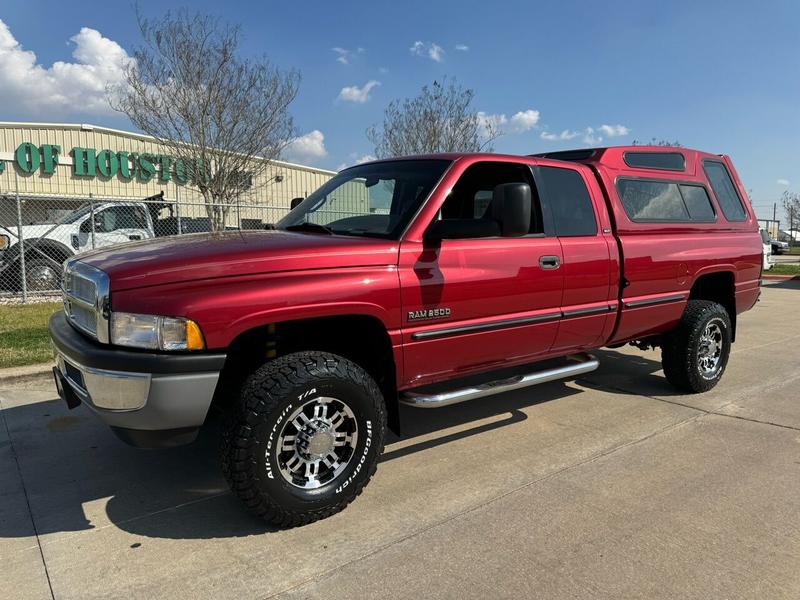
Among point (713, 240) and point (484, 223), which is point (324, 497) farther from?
point (713, 240)

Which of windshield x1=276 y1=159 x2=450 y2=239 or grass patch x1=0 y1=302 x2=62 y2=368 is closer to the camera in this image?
windshield x1=276 y1=159 x2=450 y2=239

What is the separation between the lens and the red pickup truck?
108 inches

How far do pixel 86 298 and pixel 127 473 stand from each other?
4.35 feet

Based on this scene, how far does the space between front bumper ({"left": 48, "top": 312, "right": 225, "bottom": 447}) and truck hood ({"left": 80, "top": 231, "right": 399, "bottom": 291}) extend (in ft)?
1.16

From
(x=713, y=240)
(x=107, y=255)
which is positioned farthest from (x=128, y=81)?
(x=713, y=240)

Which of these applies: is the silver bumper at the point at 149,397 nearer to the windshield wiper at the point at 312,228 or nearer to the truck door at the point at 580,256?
the windshield wiper at the point at 312,228

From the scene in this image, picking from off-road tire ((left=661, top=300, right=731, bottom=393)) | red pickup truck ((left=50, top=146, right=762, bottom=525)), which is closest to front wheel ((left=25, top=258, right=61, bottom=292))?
red pickup truck ((left=50, top=146, right=762, bottom=525))

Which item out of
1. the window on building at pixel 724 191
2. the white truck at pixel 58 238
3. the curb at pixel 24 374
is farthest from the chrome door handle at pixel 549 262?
the white truck at pixel 58 238

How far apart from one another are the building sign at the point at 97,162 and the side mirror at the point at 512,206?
78.0 ft

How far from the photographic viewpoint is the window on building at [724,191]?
18.7 feet

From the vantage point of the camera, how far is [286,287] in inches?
115

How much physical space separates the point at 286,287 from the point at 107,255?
1.07 m

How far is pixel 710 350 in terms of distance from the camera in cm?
546

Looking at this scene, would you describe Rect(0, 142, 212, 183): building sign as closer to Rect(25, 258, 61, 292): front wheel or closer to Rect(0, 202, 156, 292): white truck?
Rect(0, 202, 156, 292): white truck
